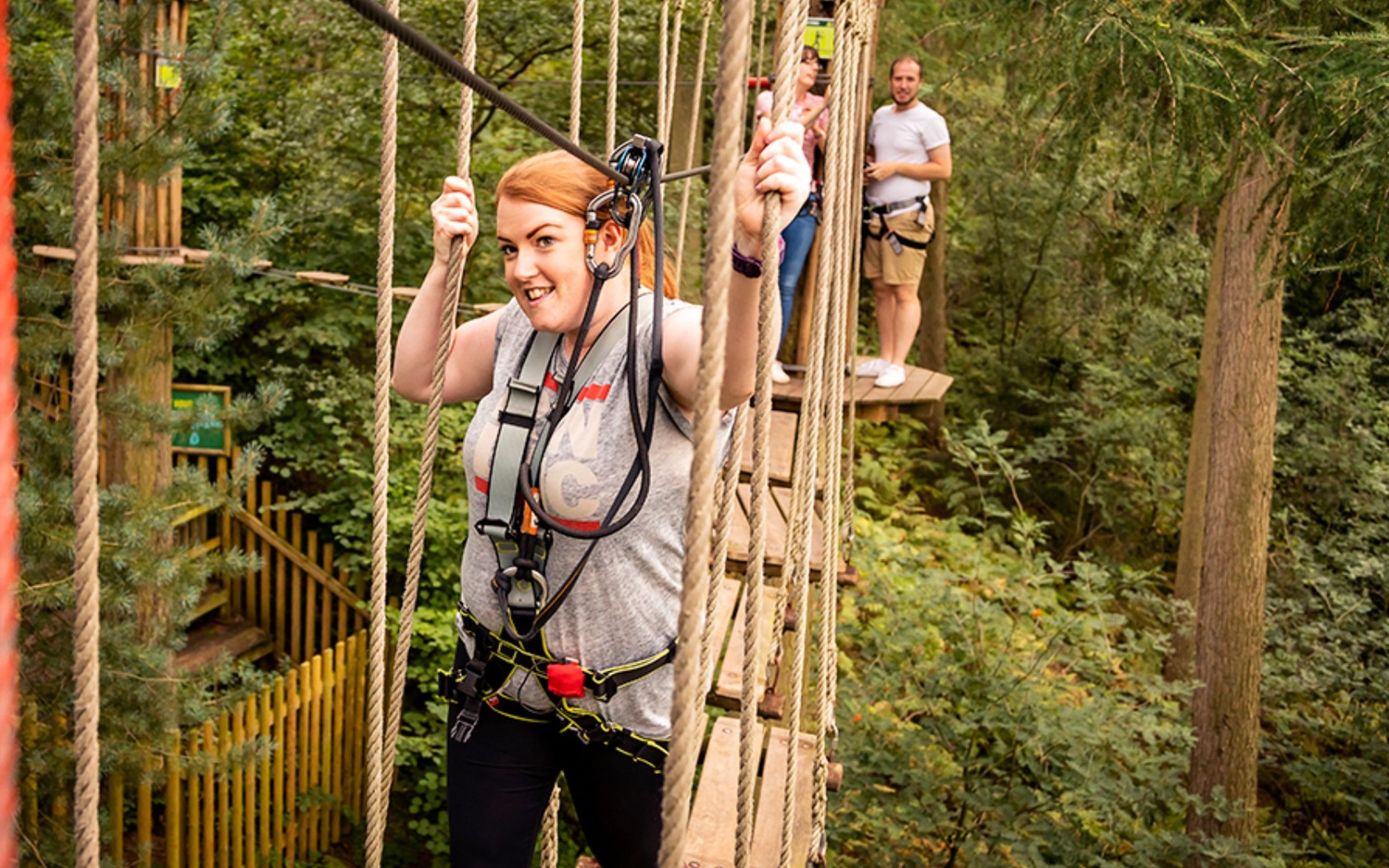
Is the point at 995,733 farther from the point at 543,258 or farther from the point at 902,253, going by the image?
the point at 543,258

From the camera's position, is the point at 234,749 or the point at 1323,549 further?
the point at 1323,549

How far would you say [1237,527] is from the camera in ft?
17.3

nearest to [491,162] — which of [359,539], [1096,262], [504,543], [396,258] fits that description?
[396,258]

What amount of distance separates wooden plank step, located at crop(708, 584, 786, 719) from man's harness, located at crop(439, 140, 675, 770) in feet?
3.13

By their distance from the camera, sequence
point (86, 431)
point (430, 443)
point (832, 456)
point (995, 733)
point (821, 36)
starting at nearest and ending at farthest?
point (86, 431) → point (430, 443) → point (832, 456) → point (821, 36) → point (995, 733)

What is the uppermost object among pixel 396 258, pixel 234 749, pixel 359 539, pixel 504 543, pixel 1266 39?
pixel 1266 39

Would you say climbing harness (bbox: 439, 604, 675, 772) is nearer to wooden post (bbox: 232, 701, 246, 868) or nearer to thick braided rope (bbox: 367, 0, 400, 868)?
thick braided rope (bbox: 367, 0, 400, 868)

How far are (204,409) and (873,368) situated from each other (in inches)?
98.7

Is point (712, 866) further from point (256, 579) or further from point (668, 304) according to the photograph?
point (256, 579)

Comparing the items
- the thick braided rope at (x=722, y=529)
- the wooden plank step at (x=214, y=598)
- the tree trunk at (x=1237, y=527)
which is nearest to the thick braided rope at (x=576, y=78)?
the thick braided rope at (x=722, y=529)

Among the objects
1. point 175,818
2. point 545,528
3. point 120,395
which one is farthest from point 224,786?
point 545,528

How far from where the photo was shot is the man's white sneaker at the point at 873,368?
14.9 ft

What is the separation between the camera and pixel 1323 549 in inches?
268

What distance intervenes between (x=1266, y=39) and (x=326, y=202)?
5.04 m
